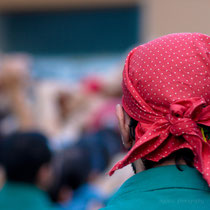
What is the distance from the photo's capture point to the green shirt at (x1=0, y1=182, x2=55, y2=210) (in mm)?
2814

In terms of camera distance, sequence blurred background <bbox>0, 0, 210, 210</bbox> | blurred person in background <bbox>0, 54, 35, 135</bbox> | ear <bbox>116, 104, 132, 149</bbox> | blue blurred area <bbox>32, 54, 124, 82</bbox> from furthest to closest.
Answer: blue blurred area <bbox>32, 54, 124, 82</bbox>, blurred person in background <bbox>0, 54, 35, 135</bbox>, blurred background <bbox>0, 0, 210, 210</bbox>, ear <bbox>116, 104, 132, 149</bbox>

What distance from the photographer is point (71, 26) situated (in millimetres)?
15359

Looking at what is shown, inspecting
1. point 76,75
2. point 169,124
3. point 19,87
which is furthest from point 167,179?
point 76,75

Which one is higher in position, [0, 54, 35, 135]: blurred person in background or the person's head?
the person's head

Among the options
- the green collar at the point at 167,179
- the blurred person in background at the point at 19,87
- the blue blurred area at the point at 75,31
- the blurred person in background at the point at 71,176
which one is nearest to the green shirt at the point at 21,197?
the blurred person in background at the point at 71,176

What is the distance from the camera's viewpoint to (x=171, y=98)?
1500mm

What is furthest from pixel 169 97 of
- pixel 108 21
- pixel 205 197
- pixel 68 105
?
pixel 108 21

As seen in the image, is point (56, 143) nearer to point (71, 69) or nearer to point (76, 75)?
point (76, 75)

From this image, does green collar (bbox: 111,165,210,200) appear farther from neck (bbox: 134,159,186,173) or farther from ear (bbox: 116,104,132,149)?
ear (bbox: 116,104,132,149)

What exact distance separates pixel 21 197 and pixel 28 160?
23cm

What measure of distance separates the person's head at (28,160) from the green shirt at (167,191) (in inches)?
59.0

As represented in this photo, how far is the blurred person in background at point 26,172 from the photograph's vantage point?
9.29ft

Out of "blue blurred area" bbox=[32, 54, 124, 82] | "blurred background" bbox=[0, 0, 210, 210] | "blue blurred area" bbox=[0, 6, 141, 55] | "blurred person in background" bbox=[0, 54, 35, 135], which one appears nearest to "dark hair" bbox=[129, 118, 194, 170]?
"blurred background" bbox=[0, 0, 210, 210]

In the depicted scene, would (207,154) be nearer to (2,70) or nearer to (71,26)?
(2,70)
